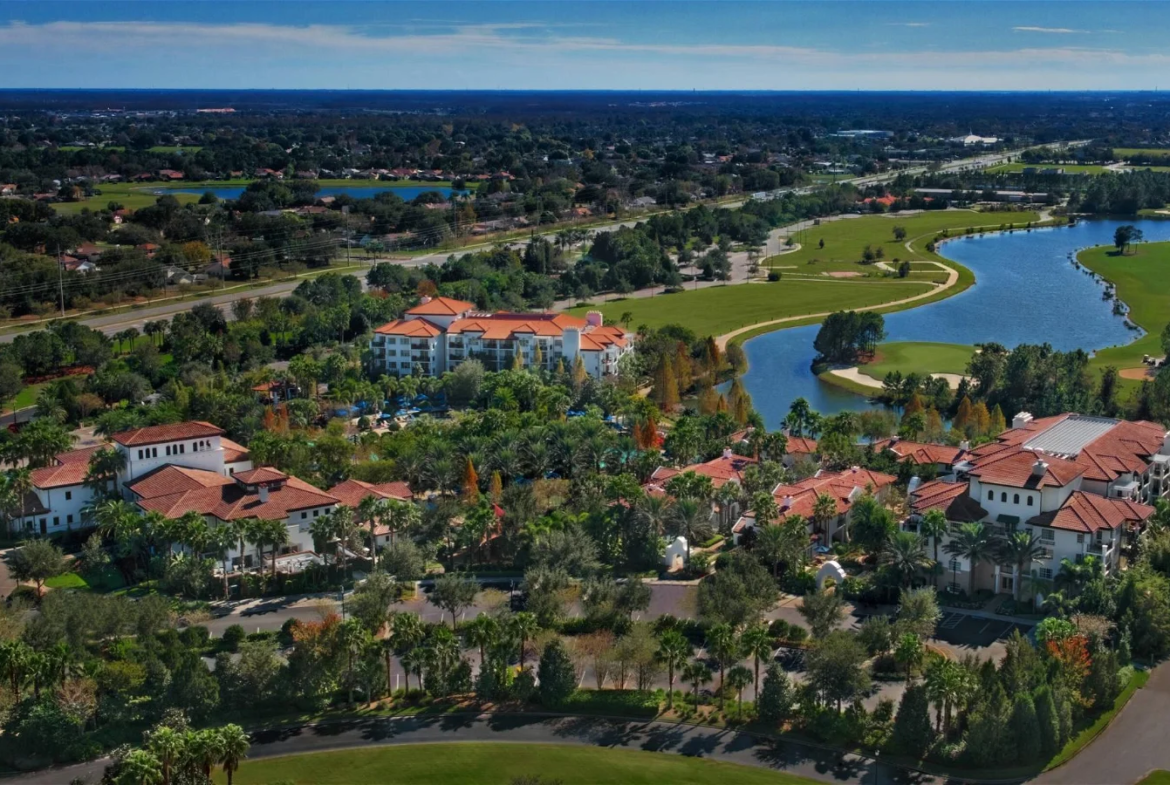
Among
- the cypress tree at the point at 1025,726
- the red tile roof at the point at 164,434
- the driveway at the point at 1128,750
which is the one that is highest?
the red tile roof at the point at 164,434

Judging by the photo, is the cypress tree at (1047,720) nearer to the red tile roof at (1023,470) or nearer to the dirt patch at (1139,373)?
the red tile roof at (1023,470)

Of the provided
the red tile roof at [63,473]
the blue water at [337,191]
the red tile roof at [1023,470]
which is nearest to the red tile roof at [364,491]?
the red tile roof at [63,473]

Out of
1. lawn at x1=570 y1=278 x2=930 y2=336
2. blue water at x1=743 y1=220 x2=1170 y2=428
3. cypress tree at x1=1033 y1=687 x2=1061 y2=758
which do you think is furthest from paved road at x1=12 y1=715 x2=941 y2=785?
lawn at x1=570 y1=278 x2=930 y2=336

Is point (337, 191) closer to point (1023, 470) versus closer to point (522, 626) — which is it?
point (1023, 470)

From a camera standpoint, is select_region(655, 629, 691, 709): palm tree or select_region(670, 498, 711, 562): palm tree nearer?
select_region(655, 629, 691, 709): palm tree

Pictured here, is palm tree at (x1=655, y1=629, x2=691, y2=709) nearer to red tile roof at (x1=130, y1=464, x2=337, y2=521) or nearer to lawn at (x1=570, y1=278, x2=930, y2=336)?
red tile roof at (x1=130, y1=464, x2=337, y2=521)

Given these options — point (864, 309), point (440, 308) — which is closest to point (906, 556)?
point (440, 308)
